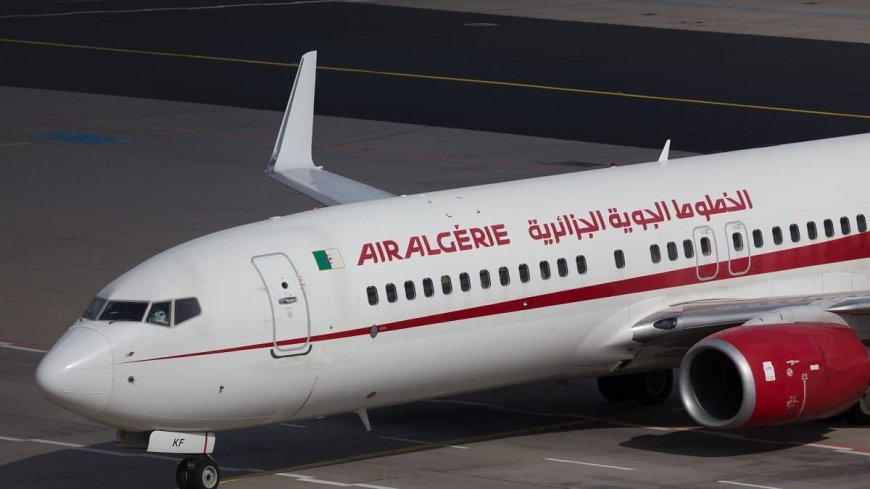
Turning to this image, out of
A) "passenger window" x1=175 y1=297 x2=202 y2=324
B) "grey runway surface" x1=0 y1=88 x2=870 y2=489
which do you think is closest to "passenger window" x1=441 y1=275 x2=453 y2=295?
"grey runway surface" x1=0 y1=88 x2=870 y2=489

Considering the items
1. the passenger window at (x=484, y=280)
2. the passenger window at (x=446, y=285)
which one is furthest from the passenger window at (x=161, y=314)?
the passenger window at (x=484, y=280)

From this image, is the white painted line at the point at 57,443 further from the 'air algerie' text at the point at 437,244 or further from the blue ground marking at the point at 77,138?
the blue ground marking at the point at 77,138

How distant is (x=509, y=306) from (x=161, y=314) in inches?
244

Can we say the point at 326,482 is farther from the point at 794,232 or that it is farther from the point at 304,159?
the point at 304,159

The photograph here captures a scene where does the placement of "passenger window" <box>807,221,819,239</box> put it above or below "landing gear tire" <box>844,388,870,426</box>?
above

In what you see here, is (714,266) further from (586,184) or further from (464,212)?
(464,212)

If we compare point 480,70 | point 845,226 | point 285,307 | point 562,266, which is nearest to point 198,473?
point 285,307

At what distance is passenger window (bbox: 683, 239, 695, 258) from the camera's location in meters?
34.7

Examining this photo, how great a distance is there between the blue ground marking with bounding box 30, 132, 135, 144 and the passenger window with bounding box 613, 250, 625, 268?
34.9 metres

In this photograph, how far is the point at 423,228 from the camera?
32406 mm

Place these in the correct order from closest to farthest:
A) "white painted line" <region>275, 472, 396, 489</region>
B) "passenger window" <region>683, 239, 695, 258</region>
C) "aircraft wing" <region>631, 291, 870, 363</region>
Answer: "white painted line" <region>275, 472, 396, 489</region>
"aircraft wing" <region>631, 291, 870, 363</region>
"passenger window" <region>683, 239, 695, 258</region>

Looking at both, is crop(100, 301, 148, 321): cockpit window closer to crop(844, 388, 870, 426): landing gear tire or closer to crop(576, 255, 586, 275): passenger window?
crop(576, 255, 586, 275): passenger window

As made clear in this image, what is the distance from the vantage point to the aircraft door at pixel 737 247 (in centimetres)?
3506

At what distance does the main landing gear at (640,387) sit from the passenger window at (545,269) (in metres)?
4.33
